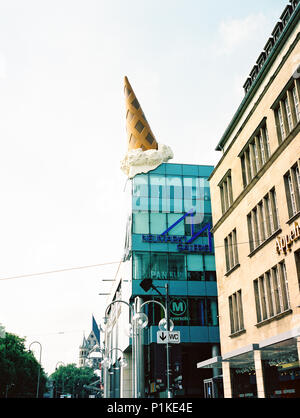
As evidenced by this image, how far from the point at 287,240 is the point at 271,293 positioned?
376 cm

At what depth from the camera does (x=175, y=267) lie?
169ft

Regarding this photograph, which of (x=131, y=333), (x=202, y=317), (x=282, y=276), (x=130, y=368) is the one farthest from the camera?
(x=130, y=368)

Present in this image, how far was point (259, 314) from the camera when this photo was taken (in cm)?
2592

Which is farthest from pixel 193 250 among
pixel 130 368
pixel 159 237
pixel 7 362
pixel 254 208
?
pixel 7 362

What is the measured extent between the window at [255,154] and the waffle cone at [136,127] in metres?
33.9

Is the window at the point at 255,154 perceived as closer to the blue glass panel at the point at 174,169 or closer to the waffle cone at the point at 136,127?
the blue glass panel at the point at 174,169

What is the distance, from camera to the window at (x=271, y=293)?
22688mm

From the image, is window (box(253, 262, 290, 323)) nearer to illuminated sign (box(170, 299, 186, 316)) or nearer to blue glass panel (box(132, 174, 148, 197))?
illuminated sign (box(170, 299, 186, 316))

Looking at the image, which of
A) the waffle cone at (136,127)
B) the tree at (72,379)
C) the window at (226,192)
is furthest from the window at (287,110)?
the tree at (72,379)

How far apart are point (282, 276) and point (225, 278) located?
31.1ft

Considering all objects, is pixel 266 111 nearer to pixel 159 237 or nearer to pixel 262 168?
pixel 262 168

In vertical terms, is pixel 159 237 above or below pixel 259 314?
above

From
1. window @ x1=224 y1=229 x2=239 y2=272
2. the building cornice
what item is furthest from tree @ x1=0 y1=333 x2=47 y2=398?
the building cornice

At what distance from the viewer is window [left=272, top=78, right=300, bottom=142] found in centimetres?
2202
